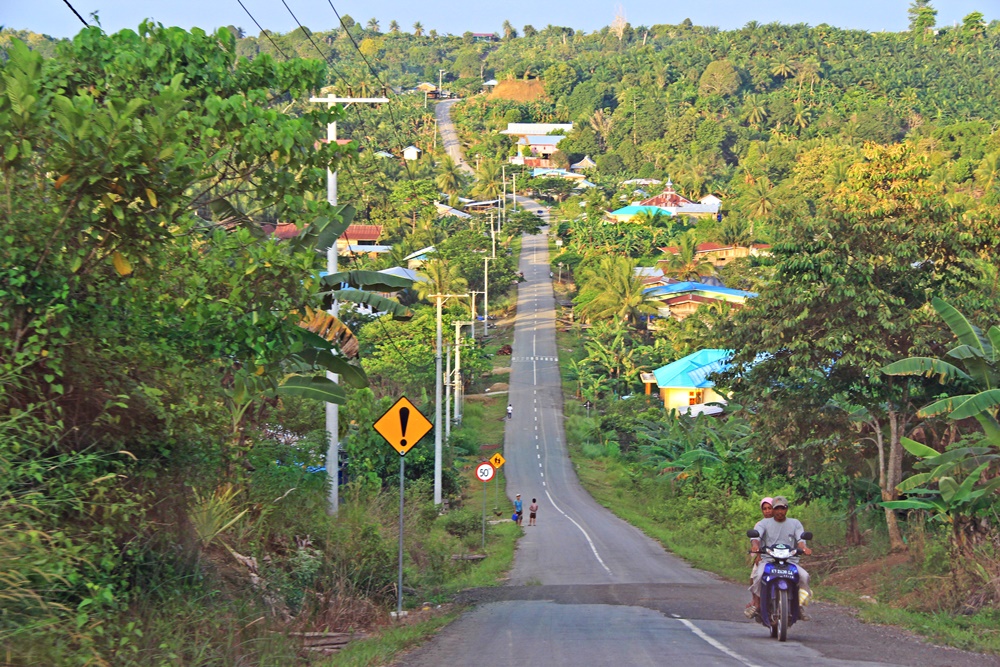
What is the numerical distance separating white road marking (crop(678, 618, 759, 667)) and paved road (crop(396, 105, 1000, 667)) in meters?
0.02

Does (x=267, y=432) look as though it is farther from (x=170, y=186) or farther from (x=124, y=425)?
(x=170, y=186)

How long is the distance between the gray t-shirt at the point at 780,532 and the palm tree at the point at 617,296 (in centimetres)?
7098

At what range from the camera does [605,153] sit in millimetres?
185625

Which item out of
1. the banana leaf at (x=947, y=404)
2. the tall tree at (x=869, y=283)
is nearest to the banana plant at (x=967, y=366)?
the banana leaf at (x=947, y=404)

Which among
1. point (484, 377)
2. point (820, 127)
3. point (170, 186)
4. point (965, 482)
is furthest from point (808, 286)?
point (820, 127)

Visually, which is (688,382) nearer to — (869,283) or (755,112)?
(869,283)

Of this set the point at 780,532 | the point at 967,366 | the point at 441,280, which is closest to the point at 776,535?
the point at 780,532

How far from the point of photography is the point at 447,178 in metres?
141

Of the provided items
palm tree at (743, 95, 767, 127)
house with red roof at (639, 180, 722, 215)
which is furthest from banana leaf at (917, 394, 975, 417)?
palm tree at (743, 95, 767, 127)

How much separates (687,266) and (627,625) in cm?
8327

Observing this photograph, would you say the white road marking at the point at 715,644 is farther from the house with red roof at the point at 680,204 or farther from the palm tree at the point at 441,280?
the house with red roof at the point at 680,204

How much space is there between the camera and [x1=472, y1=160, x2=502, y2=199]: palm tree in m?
144

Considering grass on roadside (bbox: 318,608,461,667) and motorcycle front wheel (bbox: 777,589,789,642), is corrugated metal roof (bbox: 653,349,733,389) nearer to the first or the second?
grass on roadside (bbox: 318,608,461,667)

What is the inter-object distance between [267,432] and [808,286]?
1047 cm
